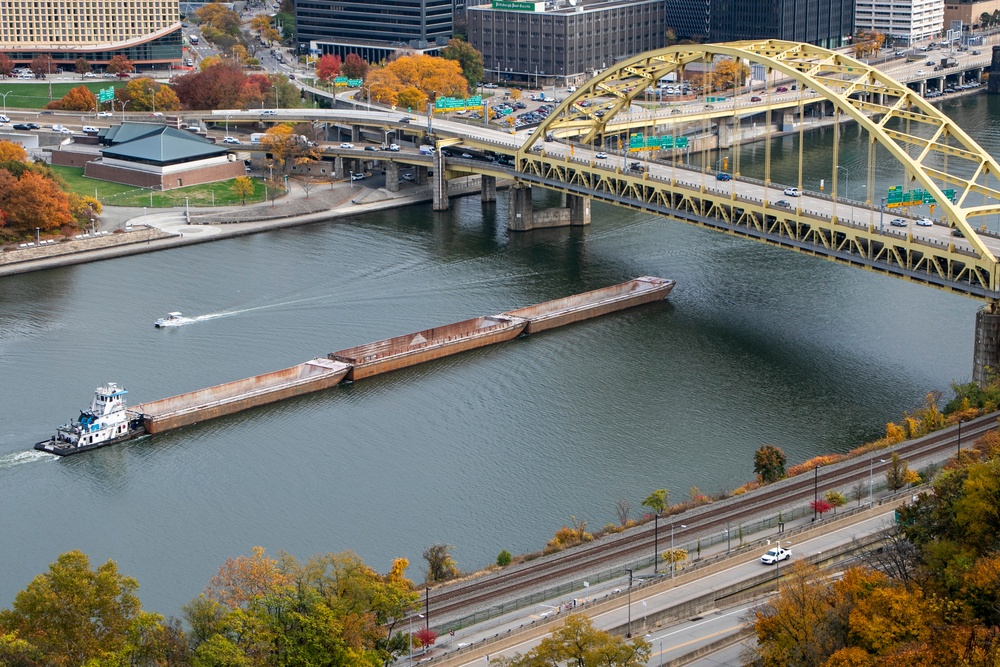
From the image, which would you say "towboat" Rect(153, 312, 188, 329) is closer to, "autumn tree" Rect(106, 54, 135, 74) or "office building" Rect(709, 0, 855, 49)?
"autumn tree" Rect(106, 54, 135, 74)

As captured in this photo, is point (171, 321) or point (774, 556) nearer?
point (774, 556)

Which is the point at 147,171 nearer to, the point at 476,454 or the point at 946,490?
the point at 476,454

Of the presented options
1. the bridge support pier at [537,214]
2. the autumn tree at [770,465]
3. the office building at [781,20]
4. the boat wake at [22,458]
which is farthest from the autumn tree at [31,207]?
the office building at [781,20]

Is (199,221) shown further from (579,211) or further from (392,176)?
(579,211)

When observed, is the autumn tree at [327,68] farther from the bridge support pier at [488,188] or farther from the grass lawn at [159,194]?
the bridge support pier at [488,188]

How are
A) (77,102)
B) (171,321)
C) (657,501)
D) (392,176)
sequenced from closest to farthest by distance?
(657,501)
(171,321)
(392,176)
(77,102)

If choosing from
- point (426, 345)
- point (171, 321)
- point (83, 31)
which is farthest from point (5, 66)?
point (426, 345)

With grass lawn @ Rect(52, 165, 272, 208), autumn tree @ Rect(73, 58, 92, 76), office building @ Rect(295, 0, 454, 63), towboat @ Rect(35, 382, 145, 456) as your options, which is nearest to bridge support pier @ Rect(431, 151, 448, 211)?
grass lawn @ Rect(52, 165, 272, 208)
